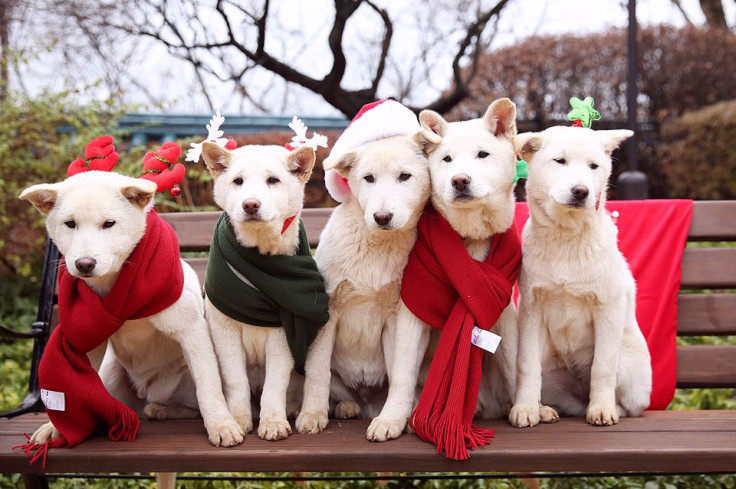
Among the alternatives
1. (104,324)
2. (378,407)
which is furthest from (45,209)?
(378,407)

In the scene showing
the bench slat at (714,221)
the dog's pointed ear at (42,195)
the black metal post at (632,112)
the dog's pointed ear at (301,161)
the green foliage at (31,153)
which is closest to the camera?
the dog's pointed ear at (42,195)

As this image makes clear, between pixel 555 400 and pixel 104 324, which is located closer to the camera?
pixel 104 324

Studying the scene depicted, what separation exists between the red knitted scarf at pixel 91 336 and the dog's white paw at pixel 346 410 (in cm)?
87

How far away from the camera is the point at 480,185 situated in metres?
2.61

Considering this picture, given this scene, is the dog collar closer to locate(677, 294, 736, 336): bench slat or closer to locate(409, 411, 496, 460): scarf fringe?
locate(409, 411, 496, 460): scarf fringe

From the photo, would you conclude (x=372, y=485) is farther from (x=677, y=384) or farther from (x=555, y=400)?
(x=677, y=384)

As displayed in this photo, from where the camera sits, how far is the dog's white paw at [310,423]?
2.73m

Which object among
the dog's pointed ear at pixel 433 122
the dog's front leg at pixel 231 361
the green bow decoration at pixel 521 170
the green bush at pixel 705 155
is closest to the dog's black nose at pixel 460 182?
the dog's pointed ear at pixel 433 122

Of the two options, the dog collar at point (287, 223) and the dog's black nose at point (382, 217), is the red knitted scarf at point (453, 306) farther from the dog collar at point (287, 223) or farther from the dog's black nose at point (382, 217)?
the dog collar at point (287, 223)

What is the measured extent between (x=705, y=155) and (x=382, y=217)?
5.87 meters

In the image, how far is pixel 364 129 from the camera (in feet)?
9.64

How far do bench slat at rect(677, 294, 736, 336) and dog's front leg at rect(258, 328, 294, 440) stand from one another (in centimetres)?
216

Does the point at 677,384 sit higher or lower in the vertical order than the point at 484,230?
lower

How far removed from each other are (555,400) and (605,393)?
28 cm
